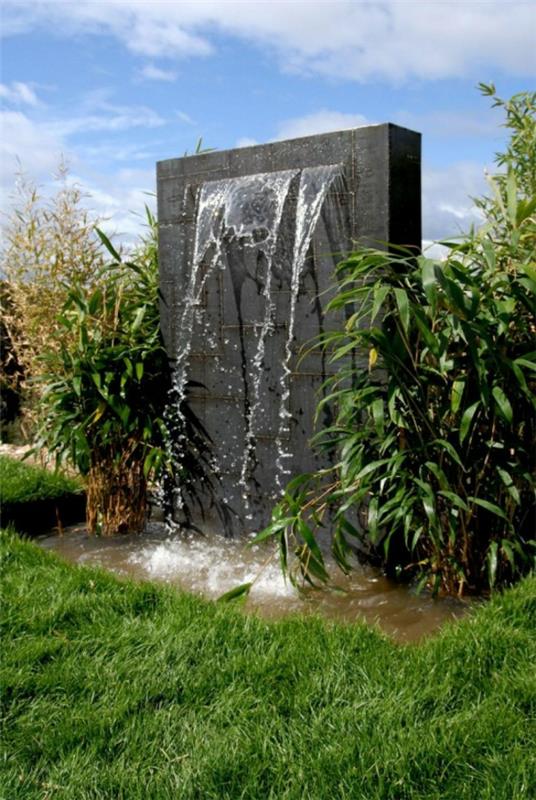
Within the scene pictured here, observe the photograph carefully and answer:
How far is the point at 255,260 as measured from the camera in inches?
144

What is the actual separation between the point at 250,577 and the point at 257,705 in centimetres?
124

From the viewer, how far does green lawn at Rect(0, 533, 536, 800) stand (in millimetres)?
1913

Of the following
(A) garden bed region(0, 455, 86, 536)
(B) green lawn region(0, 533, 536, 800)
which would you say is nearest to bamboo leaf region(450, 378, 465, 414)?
(B) green lawn region(0, 533, 536, 800)

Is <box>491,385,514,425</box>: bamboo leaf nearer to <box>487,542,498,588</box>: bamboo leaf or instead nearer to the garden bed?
<box>487,542,498,588</box>: bamboo leaf

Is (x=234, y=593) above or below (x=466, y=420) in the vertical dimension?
below

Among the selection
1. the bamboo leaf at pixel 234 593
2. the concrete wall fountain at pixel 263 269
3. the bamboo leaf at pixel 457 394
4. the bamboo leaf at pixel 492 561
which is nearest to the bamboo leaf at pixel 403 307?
the bamboo leaf at pixel 457 394

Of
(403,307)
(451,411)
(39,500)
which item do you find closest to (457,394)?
(451,411)

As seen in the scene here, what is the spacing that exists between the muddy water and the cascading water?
0.26 m

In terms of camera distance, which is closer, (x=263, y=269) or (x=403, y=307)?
(x=403, y=307)

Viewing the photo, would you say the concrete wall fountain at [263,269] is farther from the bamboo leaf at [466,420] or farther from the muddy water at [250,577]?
the bamboo leaf at [466,420]

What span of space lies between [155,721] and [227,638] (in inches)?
17.0

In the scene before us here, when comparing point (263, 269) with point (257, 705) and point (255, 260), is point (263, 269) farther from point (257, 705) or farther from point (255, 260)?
point (257, 705)

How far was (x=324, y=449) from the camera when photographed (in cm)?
326

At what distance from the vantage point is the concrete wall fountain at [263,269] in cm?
325
